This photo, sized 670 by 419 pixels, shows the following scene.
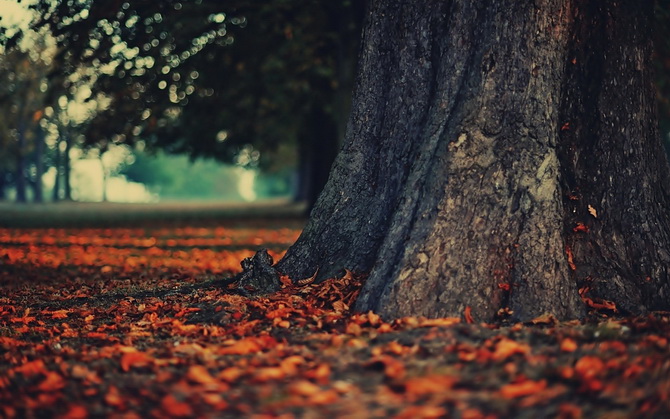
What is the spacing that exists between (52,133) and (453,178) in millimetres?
48246

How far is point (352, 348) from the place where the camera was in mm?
3662

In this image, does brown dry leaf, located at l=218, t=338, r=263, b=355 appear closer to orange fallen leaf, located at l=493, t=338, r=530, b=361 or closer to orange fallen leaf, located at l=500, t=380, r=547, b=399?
orange fallen leaf, located at l=493, t=338, r=530, b=361

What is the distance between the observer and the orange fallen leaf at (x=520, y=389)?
2871 millimetres

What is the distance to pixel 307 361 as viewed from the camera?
11.4 feet

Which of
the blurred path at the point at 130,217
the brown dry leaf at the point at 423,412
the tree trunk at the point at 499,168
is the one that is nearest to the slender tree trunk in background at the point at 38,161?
the blurred path at the point at 130,217

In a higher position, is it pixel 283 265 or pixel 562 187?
pixel 562 187

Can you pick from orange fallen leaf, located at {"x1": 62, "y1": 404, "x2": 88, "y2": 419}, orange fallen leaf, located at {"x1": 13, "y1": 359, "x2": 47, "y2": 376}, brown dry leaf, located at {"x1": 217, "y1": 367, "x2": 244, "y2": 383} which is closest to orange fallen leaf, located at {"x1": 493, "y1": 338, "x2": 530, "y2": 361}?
brown dry leaf, located at {"x1": 217, "y1": 367, "x2": 244, "y2": 383}

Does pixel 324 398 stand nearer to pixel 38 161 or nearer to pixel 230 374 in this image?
pixel 230 374

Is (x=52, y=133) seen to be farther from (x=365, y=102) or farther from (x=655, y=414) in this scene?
(x=655, y=414)

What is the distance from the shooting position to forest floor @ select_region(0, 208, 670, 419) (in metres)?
2.85

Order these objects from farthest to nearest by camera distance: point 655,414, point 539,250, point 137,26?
point 137,26 → point 539,250 → point 655,414

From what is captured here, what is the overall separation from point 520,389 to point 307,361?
1160mm

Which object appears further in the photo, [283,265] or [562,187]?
[283,265]

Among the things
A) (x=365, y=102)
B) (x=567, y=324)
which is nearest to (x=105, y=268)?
(x=365, y=102)
